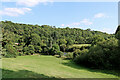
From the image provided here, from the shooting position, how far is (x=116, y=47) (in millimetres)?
15070

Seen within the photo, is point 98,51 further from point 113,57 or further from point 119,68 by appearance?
point 119,68

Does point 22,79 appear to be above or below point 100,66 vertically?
above

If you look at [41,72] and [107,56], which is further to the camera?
[107,56]

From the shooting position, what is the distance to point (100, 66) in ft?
53.1

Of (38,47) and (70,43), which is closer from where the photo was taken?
(38,47)

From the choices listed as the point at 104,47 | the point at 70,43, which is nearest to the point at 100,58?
the point at 104,47

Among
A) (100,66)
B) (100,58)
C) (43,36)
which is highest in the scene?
(43,36)

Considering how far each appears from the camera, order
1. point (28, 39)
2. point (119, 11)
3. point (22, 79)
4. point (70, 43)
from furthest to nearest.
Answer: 1. point (70, 43)
2. point (28, 39)
3. point (119, 11)
4. point (22, 79)

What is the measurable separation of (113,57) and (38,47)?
36675mm

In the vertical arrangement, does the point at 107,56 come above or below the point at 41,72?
above

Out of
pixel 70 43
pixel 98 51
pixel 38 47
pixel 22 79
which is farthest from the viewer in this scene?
pixel 70 43

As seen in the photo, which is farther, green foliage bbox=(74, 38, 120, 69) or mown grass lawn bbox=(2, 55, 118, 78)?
green foliage bbox=(74, 38, 120, 69)

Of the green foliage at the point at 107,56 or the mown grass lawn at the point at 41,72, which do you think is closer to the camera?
the mown grass lawn at the point at 41,72

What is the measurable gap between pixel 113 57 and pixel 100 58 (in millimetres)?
2146
